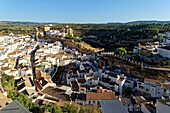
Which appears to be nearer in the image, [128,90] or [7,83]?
[7,83]

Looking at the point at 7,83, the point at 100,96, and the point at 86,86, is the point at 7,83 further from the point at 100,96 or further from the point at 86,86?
the point at 100,96

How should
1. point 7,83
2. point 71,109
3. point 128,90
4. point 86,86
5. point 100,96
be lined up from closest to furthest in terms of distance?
point 71,109
point 100,96
point 7,83
point 128,90
point 86,86

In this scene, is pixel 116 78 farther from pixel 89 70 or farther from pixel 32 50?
pixel 32 50

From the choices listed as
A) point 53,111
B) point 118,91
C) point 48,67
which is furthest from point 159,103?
point 48,67

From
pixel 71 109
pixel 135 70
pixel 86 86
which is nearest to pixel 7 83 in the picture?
pixel 86 86

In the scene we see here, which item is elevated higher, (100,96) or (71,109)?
(71,109)

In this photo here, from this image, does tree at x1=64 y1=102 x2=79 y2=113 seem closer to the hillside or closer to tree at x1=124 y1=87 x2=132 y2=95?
tree at x1=124 y1=87 x2=132 y2=95

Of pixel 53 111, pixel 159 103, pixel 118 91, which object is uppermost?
pixel 159 103

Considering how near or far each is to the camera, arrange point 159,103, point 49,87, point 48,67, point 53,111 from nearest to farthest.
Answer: point 159,103
point 53,111
point 49,87
point 48,67

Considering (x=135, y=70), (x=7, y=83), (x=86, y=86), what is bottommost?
(x=86, y=86)

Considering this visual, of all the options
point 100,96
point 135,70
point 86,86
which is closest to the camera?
point 100,96

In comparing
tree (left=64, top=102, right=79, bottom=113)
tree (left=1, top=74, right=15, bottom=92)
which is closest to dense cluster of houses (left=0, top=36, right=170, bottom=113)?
tree (left=1, top=74, right=15, bottom=92)
